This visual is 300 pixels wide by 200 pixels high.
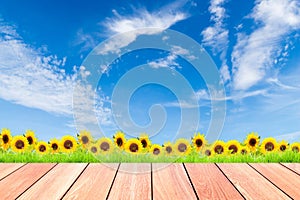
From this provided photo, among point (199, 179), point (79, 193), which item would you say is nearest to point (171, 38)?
point (199, 179)

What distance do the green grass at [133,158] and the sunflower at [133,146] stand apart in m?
0.10

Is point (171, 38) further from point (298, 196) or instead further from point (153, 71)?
point (298, 196)

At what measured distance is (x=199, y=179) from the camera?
2.77 meters

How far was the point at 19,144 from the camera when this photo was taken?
3.83 metres

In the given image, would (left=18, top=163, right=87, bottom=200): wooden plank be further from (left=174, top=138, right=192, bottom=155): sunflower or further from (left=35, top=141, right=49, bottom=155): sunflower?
(left=174, top=138, right=192, bottom=155): sunflower

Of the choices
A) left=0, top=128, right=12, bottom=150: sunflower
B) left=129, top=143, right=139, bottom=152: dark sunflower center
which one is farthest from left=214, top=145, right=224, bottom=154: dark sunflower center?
left=0, top=128, right=12, bottom=150: sunflower

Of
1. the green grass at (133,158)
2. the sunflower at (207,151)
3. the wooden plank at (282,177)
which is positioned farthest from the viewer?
the sunflower at (207,151)

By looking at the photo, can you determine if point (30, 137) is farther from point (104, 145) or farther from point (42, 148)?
point (104, 145)

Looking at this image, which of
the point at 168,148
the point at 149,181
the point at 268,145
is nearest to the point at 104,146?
the point at 168,148

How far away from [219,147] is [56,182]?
1.65 m

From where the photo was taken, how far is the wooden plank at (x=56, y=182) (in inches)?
96.1

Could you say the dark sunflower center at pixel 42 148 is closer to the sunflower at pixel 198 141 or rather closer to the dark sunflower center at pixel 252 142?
the sunflower at pixel 198 141

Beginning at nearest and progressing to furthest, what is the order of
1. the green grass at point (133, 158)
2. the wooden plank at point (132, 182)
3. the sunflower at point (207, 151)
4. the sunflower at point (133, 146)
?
the wooden plank at point (132, 182) < the green grass at point (133, 158) < the sunflower at point (133, 146) < the sunflower at point (207, 151)

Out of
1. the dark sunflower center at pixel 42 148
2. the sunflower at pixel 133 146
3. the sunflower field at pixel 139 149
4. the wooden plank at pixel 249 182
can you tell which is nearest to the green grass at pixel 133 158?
the sunflower field at pixel 139 149
